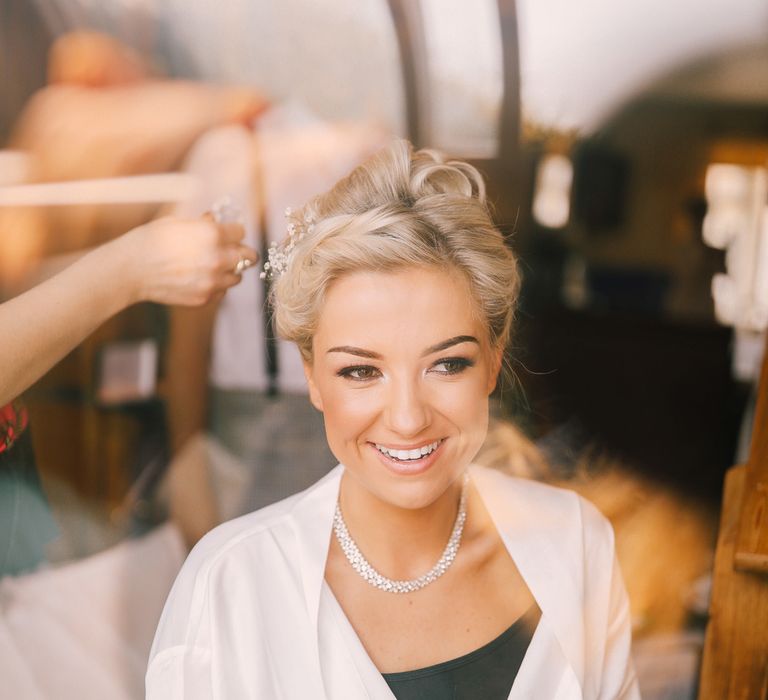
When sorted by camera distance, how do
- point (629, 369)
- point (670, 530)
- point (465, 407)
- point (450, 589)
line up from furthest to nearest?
point (629, 369), point (670, 530), point (450, 589), point (465, 407)

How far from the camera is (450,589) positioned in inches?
57.2

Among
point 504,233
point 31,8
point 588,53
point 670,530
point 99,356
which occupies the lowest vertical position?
point 670,530

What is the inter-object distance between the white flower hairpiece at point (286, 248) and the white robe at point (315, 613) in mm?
376

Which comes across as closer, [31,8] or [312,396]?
[312,396]

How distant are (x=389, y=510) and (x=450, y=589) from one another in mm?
183

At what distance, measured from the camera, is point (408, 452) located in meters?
1.32

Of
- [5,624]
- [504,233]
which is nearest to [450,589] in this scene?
[504,233]

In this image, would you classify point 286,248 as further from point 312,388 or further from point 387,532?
point 387,532

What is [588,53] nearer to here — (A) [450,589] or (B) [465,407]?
(B) [465,407]

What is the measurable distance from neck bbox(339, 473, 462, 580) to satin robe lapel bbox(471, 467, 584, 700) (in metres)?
0.16

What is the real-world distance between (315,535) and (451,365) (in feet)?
1.24

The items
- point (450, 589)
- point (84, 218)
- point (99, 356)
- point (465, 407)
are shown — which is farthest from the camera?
point (99, 356)

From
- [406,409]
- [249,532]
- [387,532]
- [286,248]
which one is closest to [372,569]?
[387,532]

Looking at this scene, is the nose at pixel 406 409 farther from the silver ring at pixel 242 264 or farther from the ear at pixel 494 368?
the silver ring at pixel 242 264
